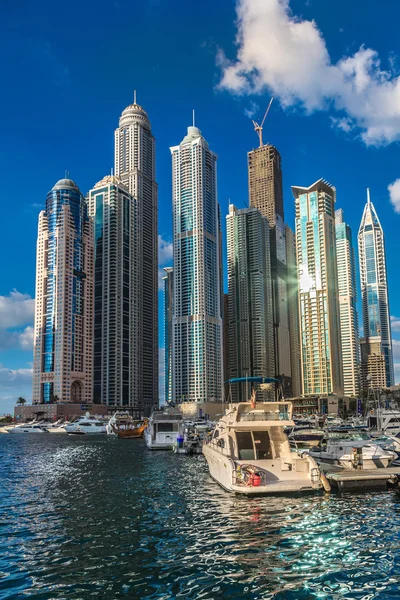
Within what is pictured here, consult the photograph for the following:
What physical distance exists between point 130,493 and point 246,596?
791 inches

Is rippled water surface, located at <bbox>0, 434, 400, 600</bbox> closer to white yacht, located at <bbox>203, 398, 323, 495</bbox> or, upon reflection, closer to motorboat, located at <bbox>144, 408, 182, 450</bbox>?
white yacht, located at <bbox>203, 398, 323, 495</bbox>

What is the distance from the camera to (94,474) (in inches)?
1789

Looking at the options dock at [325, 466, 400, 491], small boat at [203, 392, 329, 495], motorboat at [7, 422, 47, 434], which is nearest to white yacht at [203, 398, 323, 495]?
small boat at [203, 392, 329, 495]

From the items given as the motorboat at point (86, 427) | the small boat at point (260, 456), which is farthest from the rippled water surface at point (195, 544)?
the motorboat at point (86, 427)

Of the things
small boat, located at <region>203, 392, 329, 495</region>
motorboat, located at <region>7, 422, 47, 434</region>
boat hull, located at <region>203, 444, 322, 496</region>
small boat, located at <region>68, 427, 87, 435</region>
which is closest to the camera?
boat hull, located at <region>203, 444, 322, 496</region>

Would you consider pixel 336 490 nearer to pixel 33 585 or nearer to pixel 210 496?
pixel 210 496

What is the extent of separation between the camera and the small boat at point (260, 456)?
28969 mm

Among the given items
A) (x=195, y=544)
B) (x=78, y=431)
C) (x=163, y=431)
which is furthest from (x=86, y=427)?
(x=195, y=544)

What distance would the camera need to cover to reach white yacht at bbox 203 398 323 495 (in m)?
29.0

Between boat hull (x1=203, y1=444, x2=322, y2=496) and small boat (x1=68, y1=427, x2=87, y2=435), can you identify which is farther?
small boat (x1=68, y1=427, x2=87, y2=435)

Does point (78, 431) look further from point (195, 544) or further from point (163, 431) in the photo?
point (195, 544)

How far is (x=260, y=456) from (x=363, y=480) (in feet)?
21.9

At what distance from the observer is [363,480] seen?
32969 millimetres

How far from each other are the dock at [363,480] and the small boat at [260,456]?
136 inches
